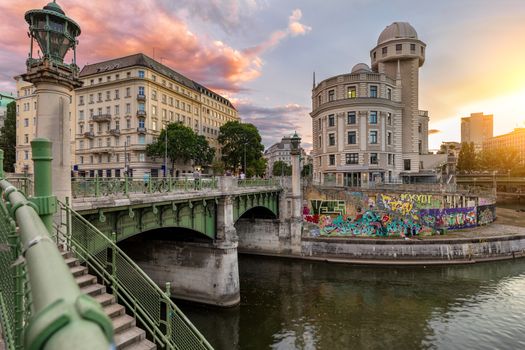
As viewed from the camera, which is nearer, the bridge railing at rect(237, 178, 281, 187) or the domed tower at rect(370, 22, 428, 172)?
the bridge railing at rect(237, 178, 281, 187)

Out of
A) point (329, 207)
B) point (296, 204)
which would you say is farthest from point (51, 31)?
→ point (329, 207)

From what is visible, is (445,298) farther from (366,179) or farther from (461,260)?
(366,179)

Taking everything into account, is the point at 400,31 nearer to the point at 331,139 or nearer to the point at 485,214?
the point at 331,139

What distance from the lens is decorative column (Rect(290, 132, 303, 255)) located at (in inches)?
1308

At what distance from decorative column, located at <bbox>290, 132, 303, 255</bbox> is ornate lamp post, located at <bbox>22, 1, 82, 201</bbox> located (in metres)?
25.1

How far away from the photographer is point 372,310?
68.2 ft

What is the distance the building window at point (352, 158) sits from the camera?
53.6 m

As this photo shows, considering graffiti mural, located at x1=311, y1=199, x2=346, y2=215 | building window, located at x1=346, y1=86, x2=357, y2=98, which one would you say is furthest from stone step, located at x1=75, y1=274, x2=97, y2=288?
building window, located at x1=346, y1=86, x2=357, y2=98

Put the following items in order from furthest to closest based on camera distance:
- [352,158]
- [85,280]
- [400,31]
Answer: [400,31] → [352,158] → [85,280]

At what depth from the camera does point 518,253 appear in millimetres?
32406

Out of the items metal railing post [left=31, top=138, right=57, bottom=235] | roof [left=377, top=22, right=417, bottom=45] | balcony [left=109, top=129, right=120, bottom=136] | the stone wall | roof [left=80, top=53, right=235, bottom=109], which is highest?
roof [left=377, top=22, right=417, bottom=45]

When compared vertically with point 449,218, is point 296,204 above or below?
above

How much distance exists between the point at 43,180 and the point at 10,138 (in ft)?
272

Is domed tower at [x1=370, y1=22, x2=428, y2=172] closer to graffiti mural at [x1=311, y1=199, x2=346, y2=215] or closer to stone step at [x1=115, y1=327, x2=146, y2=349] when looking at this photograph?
graffiti mural at [x1=311, y1=199, x2=346, y2=215]
